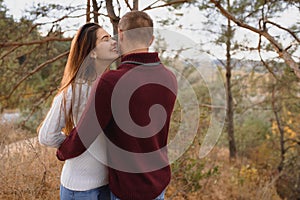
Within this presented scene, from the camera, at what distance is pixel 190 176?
407 centimetres

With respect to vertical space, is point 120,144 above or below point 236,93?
above

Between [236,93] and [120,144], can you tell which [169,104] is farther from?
[236,93]

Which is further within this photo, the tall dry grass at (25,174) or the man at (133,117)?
the tall dry grass at (25,174)

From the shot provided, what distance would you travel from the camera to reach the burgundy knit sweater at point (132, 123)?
4.04ft

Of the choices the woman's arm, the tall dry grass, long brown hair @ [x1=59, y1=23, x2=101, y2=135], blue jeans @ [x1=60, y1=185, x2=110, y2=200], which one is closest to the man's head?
long brown hair @ [x1=59, y1=23, x2=101, y2=135]

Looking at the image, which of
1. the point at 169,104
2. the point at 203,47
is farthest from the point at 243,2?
the point at 169,104

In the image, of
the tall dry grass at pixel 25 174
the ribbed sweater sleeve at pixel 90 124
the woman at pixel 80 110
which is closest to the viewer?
the ribbed sweater sleeve at pixel 90 124

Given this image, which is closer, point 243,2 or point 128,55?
point 128,55

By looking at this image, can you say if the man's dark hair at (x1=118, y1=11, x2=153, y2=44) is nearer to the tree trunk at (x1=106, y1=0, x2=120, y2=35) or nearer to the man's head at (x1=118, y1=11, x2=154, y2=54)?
the man's head at (x1=118, y1=11, x2=154, y2=54)

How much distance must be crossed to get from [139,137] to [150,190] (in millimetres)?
238

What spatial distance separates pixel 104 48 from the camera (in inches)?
55.2

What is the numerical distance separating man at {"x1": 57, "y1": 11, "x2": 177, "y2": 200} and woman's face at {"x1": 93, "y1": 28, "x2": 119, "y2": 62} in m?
0.06

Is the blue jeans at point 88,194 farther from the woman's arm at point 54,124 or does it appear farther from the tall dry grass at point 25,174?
the tall dry grass at point 25,174

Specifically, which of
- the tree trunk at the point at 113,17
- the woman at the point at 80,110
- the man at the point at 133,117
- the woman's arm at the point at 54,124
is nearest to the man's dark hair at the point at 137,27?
the man at the point at 133,117
